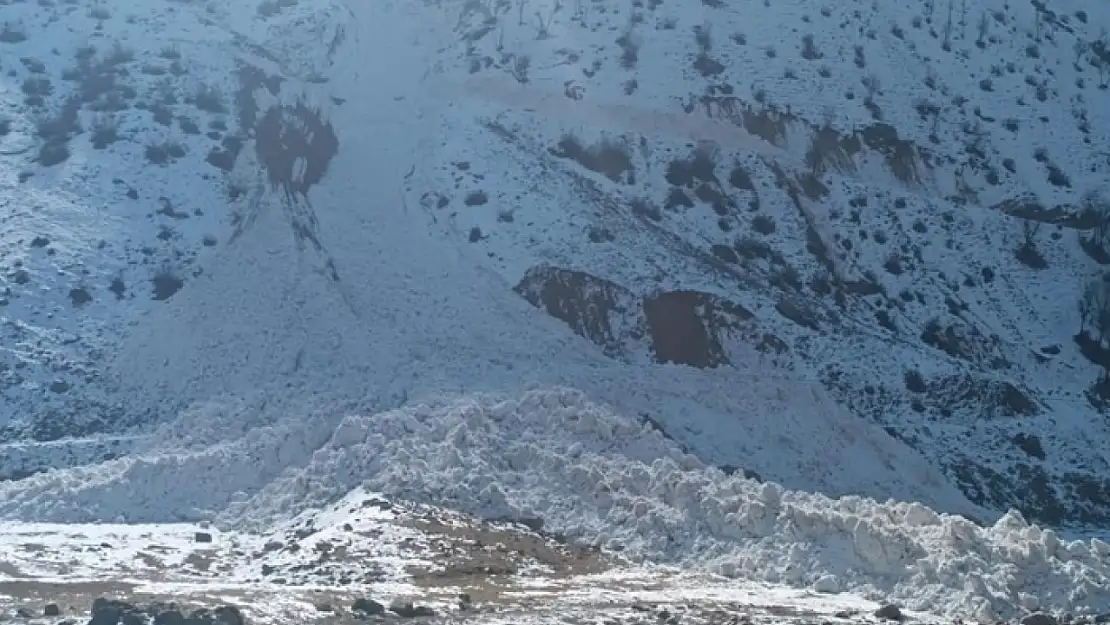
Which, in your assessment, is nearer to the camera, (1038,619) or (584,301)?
(1038,619)

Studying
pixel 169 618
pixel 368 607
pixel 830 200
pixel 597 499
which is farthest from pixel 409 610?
pixel 830 200

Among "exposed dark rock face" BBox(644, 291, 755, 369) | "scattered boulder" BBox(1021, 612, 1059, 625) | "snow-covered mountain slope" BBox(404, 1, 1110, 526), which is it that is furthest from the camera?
"snow-covered mountain slope" BBox(404, 1, 1110, 526)

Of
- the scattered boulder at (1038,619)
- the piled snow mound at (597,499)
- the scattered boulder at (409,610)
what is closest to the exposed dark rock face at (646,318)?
the piled snow mound at (597,499)

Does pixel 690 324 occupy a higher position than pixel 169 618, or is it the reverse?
pixel 169 618

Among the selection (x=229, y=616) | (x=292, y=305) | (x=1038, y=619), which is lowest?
(x=292, y=305)

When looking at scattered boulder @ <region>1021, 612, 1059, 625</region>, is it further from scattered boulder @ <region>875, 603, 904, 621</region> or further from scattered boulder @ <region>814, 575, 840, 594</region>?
scattered boulder @ <region>814, 575, 840, 594</region>

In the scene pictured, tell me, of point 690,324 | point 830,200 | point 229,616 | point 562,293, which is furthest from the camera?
point 830,200

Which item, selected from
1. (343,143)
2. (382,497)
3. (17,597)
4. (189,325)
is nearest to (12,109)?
(343,143)

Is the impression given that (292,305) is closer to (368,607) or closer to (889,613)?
(368,607)

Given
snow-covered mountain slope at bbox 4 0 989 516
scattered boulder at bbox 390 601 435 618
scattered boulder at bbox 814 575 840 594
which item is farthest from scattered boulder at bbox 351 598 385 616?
snow-covered mountain slope at bbox 4 0 989 516
